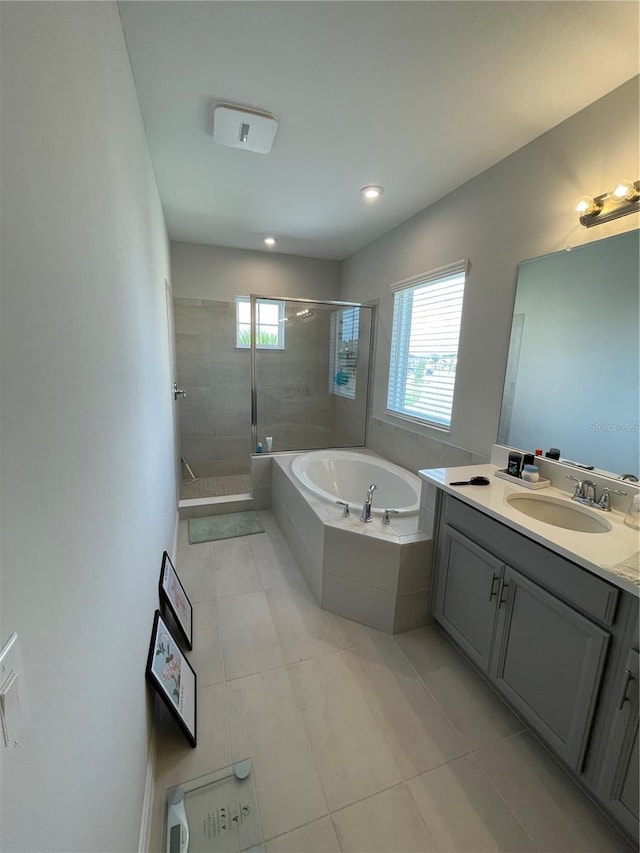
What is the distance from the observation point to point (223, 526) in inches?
119

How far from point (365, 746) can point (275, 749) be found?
1.16 feet

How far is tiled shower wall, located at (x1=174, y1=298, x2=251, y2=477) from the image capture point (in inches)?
144

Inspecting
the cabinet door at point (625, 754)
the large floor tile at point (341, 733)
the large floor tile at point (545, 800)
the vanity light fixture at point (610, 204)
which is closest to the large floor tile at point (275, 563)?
the large floor tile at point (341, 733)

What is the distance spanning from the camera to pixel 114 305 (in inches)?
39.1

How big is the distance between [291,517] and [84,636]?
2.09 meters

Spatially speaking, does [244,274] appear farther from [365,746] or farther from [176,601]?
[365,746]

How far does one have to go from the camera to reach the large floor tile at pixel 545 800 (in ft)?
3.71

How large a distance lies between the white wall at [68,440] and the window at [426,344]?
1996 millimetres

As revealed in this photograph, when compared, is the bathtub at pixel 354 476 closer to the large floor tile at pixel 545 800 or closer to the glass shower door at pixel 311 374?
the glass shower door at pixel 311 374

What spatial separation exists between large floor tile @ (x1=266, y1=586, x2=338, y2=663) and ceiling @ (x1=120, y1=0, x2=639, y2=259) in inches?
100

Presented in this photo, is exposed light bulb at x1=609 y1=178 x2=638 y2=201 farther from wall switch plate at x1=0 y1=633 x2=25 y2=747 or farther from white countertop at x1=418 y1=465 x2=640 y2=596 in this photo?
wall switch plate at x1=0 y1=633 x2=25 y2=747

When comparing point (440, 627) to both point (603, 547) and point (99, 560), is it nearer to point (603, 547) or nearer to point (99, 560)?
point (603, 547)

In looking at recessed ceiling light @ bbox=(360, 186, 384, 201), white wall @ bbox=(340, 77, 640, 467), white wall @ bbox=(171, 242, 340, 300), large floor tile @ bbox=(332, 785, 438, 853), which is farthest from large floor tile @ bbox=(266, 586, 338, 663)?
white wall @ bbox=(171, 242, 340, 300)

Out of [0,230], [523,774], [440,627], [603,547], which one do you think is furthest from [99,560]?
[440,627]
